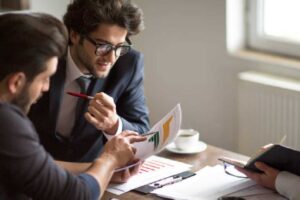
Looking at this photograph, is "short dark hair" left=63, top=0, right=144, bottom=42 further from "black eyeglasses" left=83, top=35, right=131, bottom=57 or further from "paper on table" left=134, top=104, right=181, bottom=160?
"paper on table" left=134, top=104, right=181, bottom=160

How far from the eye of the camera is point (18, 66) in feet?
4.94

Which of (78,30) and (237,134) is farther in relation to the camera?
(237,134)

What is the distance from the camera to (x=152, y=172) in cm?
223

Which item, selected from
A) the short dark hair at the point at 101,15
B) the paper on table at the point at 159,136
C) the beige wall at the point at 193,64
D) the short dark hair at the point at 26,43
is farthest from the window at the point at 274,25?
the short dark hair at the point at 26,43

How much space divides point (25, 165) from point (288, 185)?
0.89 metres

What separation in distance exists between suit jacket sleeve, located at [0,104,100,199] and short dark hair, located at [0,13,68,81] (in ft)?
0.36

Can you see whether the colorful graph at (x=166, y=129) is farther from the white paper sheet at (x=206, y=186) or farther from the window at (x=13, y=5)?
the window at (x=13, y=5)

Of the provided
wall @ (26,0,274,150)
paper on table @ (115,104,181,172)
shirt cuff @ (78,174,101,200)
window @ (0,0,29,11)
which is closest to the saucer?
paper on table @ (115,104,181,172)

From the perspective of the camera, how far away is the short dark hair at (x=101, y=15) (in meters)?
2.28

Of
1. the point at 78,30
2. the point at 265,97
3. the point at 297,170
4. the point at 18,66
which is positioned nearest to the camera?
the point at 18,66

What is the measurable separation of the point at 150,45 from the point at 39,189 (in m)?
2.39

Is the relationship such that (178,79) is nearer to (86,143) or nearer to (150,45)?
(150,45)

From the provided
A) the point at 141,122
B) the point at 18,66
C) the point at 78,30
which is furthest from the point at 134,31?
the point at 18,66

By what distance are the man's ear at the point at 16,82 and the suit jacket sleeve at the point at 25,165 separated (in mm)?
48
